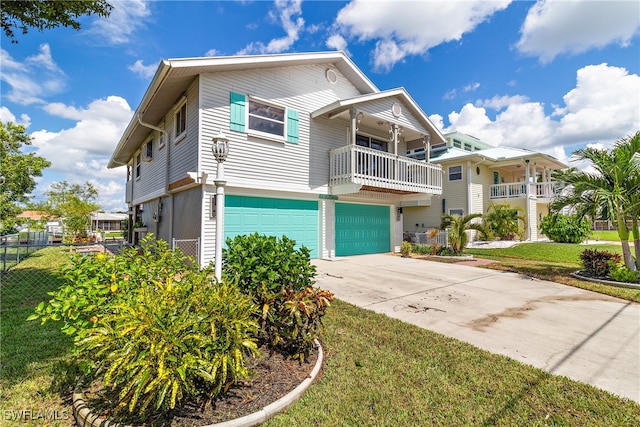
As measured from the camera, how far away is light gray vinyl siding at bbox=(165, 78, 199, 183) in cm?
870

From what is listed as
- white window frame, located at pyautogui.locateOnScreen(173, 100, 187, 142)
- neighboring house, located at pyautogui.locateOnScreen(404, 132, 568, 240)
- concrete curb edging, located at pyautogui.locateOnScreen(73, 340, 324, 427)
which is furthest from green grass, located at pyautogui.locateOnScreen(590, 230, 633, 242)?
white window frame, located at pyautogui.locateOnScreen(173, 100, 187, 142)

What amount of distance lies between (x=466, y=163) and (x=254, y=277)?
18.5 m

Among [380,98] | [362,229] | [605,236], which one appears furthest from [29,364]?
[605,236]

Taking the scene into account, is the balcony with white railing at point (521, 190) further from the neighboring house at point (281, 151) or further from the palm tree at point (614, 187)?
the palm tree at point (614, 187)

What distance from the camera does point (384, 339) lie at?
3.98 m

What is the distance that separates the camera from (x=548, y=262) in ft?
37.2

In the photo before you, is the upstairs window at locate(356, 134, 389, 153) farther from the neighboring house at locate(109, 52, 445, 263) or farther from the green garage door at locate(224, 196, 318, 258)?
the green garage door at locate(224, 196, 318, 258)

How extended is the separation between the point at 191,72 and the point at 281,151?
3535mm

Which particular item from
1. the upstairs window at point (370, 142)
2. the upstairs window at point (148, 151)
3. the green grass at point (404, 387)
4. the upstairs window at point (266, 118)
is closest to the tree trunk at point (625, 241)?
the green grass at point (404, 387)

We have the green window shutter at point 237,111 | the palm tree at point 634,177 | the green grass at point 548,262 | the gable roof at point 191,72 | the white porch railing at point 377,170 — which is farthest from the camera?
the white porch railing at point 377,170

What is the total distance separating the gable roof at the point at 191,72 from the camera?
7965mm

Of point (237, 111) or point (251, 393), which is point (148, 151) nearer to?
point (237, 111)

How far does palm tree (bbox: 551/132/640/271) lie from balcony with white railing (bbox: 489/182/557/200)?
11.5 m

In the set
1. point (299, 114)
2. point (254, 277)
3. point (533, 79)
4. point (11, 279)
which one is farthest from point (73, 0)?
point (533, 79)
